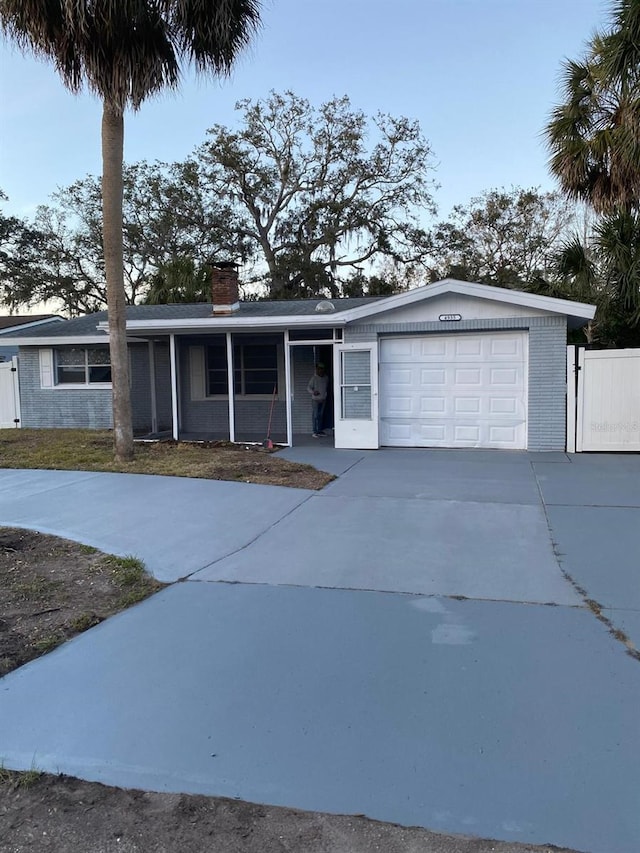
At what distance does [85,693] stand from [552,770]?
2.56 m

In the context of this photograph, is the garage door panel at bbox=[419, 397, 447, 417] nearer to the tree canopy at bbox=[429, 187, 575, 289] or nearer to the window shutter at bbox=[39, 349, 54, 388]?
the window shutter at bbox=[39, 349, 54, 388]

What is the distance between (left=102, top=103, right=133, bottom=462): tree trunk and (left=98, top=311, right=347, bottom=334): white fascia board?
2208 millimetres

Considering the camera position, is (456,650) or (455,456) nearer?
(456,650)

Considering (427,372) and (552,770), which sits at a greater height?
(427,372)

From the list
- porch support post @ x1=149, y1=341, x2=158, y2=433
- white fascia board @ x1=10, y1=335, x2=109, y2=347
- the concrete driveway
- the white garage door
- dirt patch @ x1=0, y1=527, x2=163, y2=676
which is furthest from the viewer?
porch support post @ x1=149, y1=341, x2=158, y2=433

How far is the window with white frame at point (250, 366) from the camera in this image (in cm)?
1648

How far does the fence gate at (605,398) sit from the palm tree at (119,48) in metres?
8.21

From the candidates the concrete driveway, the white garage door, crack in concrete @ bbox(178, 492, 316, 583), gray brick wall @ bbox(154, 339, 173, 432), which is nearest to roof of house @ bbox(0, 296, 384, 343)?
gray brick wall @ bbox(154, 339, 173, 432)

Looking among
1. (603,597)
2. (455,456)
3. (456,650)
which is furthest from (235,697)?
(455,456)

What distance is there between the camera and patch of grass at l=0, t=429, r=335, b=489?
10.4 m

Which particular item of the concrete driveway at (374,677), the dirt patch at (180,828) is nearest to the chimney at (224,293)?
the concrete driveway at (374,677)

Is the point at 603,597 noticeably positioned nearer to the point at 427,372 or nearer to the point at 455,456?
the point at 455,456

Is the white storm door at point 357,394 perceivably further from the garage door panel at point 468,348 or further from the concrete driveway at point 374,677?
the concrete driveway at point 374,677

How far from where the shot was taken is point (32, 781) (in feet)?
9.87
